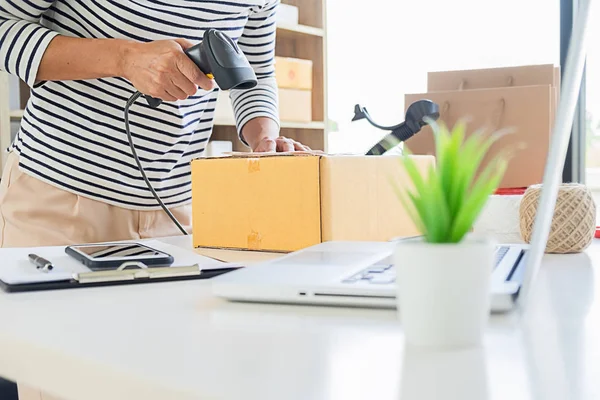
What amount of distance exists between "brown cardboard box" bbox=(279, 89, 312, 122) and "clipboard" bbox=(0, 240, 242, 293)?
6.61ft

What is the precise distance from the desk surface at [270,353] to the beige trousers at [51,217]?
51 centimetres

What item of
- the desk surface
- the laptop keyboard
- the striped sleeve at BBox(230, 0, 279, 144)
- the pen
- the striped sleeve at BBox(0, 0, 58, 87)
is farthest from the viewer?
the striped sleeve at BBox(230, 0, 279, 144)

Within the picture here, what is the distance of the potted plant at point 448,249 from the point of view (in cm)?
41

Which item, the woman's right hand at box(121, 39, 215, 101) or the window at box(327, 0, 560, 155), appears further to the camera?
the window at box(327, 0, 560, 155)

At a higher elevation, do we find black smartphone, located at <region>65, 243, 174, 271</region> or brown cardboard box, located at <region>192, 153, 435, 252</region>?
brown cardboard box, located at <region>192, 153, 435, 252</region>

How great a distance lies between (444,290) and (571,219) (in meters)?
0.56

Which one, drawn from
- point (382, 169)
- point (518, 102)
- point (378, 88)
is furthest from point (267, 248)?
point (378, 88)

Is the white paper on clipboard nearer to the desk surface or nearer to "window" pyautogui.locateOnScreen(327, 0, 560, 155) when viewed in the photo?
the desk surface

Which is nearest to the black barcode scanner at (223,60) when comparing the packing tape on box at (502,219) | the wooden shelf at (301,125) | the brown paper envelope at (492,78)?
the packing tape on box at (502,219)

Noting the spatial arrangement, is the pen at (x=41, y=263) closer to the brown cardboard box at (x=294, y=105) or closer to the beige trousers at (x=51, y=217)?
the beige trousers at (x=51, y=217)

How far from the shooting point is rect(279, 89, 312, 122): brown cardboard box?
2.77m

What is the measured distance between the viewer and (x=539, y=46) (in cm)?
276

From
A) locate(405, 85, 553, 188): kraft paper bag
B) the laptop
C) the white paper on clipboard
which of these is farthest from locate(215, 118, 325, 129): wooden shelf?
the laptop

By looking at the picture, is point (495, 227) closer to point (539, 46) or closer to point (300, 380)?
point (300, 380)
